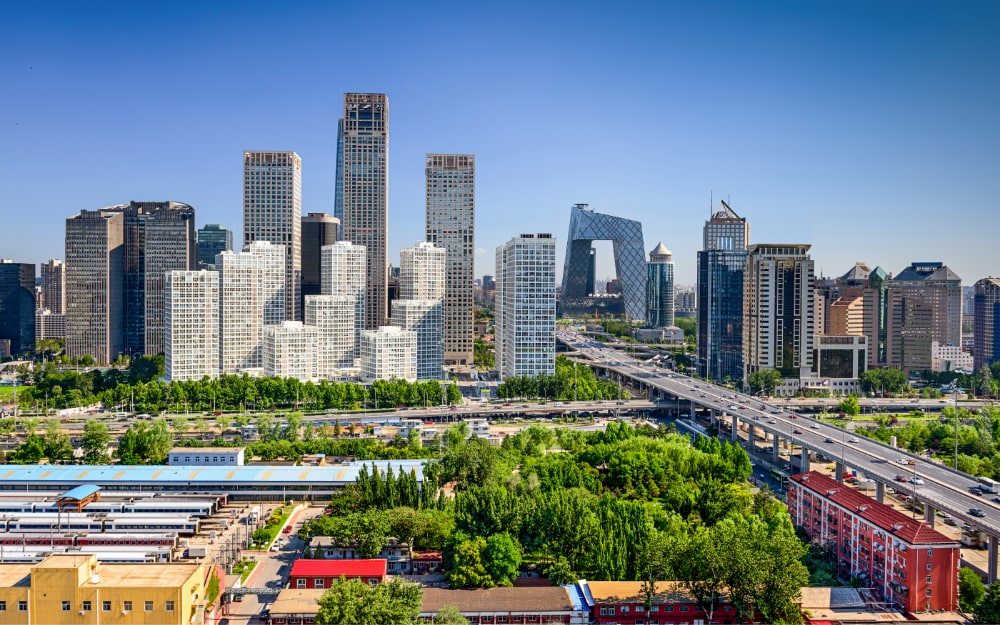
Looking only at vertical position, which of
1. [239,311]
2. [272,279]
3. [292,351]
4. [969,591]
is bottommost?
[969,591]

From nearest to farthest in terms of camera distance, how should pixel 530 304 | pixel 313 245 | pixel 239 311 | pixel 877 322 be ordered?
pixel 530 304
pixel 239 311
pixel 877 322
pixel 313 245

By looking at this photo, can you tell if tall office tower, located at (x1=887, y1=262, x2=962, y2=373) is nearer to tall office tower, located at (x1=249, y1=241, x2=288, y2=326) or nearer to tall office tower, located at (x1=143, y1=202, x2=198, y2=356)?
tall office tower, located at (x1=249, y1=241, x2=288, y2=326)

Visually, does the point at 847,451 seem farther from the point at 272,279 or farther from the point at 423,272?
the point at 272,279

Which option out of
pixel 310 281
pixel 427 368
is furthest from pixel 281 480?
pixel 310 281

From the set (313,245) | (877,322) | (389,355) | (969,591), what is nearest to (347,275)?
(389,355)

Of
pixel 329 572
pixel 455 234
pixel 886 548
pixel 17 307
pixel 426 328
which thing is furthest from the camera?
pixel 17 307

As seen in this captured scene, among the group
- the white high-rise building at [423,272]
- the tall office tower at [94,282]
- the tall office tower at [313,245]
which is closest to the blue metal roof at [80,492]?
the white high-rise building at [423,272]
